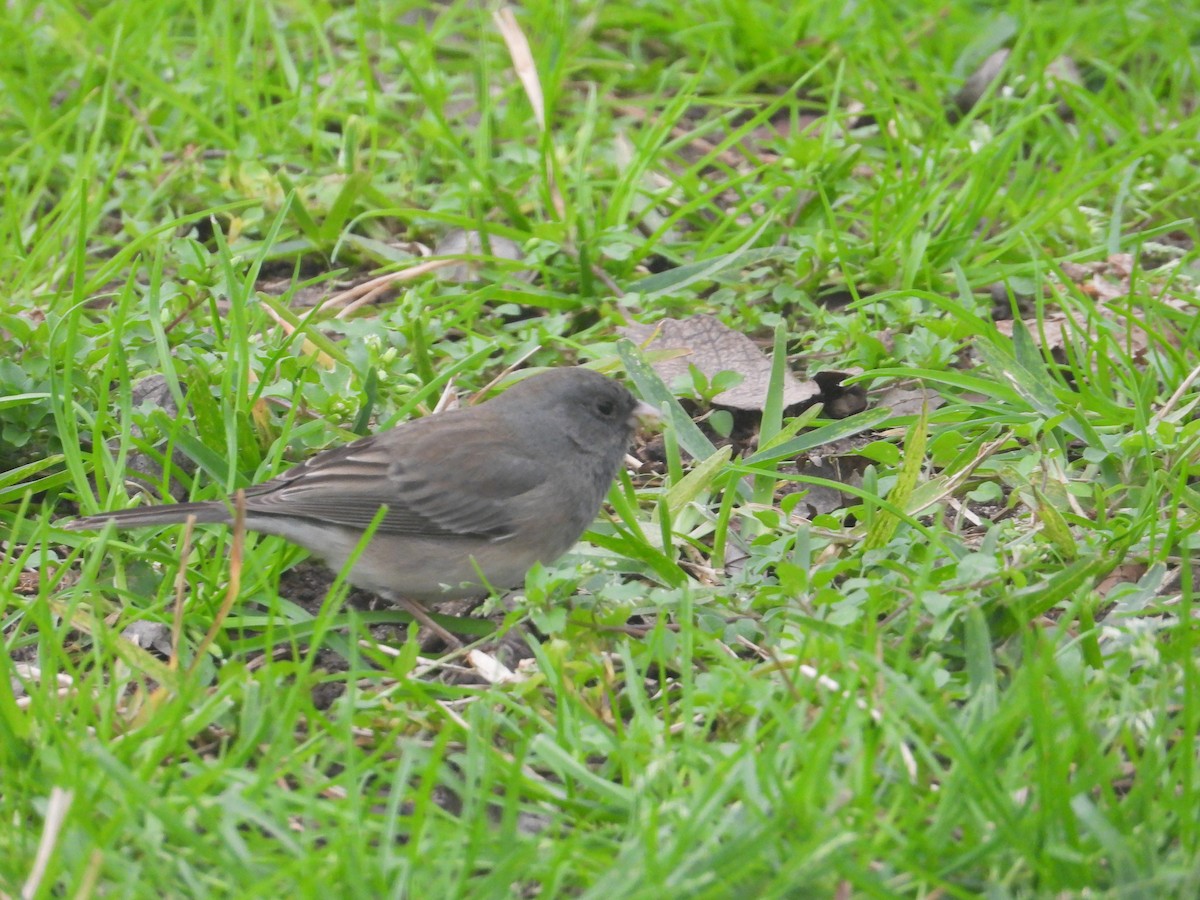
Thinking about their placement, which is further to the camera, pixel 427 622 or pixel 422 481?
pixel 422 481

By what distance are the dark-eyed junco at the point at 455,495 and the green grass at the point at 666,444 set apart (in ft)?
0.40

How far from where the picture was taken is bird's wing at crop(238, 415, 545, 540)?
3.34 metres

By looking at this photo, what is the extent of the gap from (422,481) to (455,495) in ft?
0.29

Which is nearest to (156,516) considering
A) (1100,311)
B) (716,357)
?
(716,357)

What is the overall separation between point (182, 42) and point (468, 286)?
198cm

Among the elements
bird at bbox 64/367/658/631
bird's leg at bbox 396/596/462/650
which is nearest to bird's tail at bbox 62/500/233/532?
bird at bbox 64/367/658/631

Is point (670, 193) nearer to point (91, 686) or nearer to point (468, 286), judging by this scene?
point (468, 286)

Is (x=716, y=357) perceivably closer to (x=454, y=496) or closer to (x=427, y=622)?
(x=454, y=496)

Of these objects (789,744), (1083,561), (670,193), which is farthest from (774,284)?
(789,744)

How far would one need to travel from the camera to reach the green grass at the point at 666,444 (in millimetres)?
2275

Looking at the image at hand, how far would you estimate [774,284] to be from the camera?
446cm

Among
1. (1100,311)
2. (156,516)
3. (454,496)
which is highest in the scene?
(156,516)

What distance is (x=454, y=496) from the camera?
135 inches

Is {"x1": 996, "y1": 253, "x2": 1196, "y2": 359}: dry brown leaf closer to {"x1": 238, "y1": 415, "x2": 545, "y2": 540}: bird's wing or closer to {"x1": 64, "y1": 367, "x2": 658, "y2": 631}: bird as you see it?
{"x1": 64, "y1": 367, "x2": 658, "y2": 631}: bird
